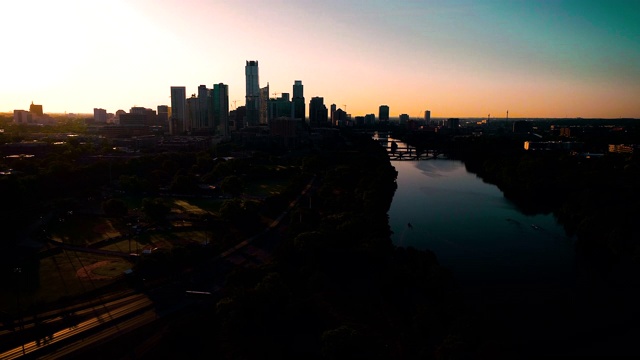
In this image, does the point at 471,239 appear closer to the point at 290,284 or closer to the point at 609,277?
the point at 609,277

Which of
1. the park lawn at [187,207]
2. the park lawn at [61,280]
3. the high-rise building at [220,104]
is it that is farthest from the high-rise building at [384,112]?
the park lawn at [61,280]

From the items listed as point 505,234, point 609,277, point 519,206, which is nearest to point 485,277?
point 609,277

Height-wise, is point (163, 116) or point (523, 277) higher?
point (163, 116)

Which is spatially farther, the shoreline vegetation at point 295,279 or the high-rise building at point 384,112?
the high-rise building at point 384,112

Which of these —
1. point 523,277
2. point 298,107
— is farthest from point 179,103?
point 523,277

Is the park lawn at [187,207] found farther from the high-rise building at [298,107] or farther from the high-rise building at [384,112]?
the high-rise building at [384,112]

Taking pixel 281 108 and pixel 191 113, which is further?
pixel 281 108

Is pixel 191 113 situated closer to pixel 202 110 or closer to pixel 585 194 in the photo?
pixel 202 110
